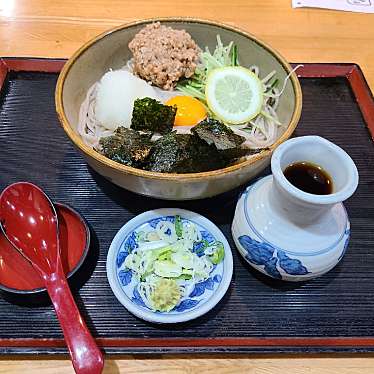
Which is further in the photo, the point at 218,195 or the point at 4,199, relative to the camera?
the point at 218,195

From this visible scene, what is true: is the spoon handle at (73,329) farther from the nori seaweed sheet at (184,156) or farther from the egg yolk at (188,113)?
the egg yolk at (188,113)

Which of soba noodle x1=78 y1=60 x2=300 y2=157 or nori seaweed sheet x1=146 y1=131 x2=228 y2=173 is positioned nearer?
nori seaweed sheet x1=146 y1=131 x2=228 y2=173

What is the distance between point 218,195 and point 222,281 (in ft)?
1.06

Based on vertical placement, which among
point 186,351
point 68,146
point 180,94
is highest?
point 180,94

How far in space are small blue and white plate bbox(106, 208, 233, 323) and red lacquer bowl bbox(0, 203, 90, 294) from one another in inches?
3.9

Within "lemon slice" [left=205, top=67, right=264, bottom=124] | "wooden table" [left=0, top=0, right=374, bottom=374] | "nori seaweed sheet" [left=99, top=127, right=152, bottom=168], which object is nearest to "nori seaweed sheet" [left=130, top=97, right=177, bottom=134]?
"nori seaweed sheet" [left=99, top=127, right=152, bottom=168]

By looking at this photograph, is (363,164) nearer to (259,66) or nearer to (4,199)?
(259,66)

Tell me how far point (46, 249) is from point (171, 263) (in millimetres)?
359

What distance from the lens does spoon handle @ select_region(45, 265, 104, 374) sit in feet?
3.55

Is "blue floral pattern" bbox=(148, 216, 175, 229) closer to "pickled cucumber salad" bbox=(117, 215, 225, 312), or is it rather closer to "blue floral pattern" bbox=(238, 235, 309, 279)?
"pickled cucumber salad" bbox=(117, 215, 225, 312)

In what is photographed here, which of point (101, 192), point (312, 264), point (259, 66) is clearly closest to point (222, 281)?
point (312, 264)

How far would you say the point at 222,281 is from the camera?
1285 mm

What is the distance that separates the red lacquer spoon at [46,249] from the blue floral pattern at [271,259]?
0.48m

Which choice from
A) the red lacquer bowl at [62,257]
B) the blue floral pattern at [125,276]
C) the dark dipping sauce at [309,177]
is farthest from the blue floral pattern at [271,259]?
the red lacquer bowl at [62,257]
